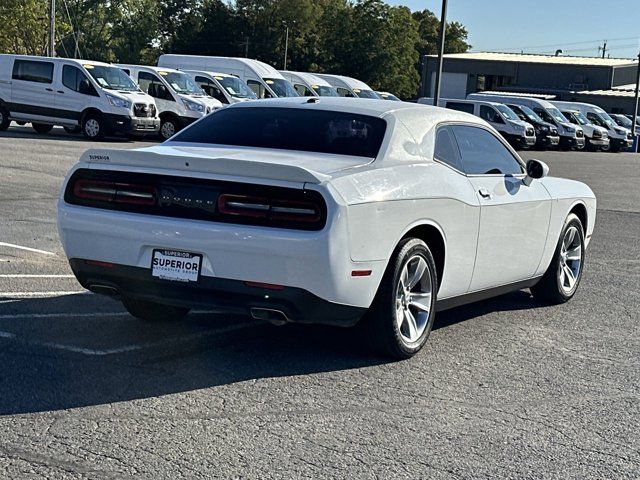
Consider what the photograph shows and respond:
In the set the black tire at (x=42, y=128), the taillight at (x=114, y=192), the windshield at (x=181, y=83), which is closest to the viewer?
the taillight at (x=114, y=192)

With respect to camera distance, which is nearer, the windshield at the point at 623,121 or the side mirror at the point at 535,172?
the side mirror at the point at 535,172

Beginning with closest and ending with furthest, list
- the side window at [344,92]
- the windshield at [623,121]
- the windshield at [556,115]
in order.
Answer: the side window at [344,92], the windshield at [556,115], the windshield at [623,121]

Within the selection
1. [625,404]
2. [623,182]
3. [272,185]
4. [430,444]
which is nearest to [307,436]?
[430,444]

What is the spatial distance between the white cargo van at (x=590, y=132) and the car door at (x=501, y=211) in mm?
39322

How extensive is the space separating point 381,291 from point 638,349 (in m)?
2.04

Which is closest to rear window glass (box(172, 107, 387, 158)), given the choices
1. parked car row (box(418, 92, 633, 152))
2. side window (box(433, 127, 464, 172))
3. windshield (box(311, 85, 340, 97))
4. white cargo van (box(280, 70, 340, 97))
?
side window (box(433, 127, 464, 172))

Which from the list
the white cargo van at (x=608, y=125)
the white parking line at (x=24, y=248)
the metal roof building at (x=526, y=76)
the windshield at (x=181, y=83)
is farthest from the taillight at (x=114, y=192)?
the metal roof building at (x=526, y=76)

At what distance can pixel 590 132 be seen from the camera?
4588 cm

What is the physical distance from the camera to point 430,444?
15.6 ft

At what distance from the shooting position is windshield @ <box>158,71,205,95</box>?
2941 centimetres

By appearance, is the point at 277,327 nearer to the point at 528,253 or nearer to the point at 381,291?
the point at 381,291

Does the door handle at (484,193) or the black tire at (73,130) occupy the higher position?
the door handle at (484,193)

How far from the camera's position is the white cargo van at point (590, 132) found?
45.9 metres

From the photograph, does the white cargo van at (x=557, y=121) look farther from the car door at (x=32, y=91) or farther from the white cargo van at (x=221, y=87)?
the car door at (x=32, y=91)
